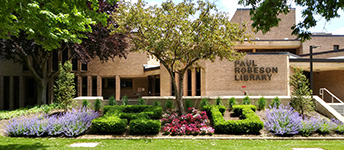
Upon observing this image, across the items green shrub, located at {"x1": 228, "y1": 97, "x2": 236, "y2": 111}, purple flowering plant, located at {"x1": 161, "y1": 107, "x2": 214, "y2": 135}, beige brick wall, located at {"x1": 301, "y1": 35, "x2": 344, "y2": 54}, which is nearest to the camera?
purple flowering plant, located at {"x1": 161, "y1": 107, "x2": 214, "y2": 135}

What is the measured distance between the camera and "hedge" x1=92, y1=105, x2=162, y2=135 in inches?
389

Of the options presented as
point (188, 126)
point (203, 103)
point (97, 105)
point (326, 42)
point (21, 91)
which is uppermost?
point (326, 42)

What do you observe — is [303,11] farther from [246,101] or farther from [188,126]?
[246,101]

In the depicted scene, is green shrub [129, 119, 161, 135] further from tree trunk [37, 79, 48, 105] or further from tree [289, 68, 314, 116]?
tree trunk [37, 79, 48, 105]

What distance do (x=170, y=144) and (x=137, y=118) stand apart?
301 cm

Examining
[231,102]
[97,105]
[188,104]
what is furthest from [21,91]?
[231,102]

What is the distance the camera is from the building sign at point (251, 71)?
17.8m

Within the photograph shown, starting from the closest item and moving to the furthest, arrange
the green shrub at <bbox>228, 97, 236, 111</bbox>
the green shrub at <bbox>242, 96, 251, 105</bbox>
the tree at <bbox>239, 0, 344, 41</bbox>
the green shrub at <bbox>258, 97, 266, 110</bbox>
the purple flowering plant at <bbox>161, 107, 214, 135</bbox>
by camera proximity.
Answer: the tree at <bbox>239, 0, 344, 41</bbox>
the purple flowering plant at <bbox>161, 107, 214, 135</bbox>
the green shrub at <bbox>258, 97, 266, 110</bbox>
the green shrub at <bbox>228, 97, 236, 111</bbox>
the green shrub at <bbox>242, 96, 251, 105</bbox>

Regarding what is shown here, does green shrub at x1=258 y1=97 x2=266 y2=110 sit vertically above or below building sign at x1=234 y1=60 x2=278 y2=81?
below

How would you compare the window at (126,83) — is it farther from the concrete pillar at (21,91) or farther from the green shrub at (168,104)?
the green shrub at (168,104)

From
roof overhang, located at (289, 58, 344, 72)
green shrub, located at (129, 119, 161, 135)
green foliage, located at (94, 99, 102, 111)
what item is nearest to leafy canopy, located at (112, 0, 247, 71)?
green shrub, located at (129, 119, 161, 135)

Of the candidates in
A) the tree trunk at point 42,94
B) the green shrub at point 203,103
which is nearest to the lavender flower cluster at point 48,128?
the green shrub at point 203,103

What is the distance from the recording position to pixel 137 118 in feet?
35.8

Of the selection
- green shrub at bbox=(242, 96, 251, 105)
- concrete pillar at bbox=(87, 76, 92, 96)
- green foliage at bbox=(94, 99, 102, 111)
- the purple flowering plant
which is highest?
concrete pillar at bbox=(87, 76, 92, 96)
